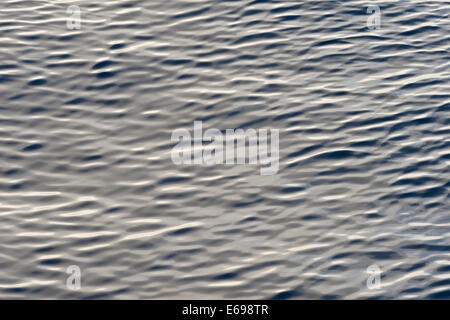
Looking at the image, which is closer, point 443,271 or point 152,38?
point 443,271

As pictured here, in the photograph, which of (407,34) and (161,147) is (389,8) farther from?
(161,147)

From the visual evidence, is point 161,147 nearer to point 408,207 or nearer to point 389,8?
point 408,207

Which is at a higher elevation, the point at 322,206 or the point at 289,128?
the point at 289,128

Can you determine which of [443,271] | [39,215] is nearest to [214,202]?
[39,215]

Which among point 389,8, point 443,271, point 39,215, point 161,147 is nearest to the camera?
point 443,271

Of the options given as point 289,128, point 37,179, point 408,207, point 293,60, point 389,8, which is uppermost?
point 389,8

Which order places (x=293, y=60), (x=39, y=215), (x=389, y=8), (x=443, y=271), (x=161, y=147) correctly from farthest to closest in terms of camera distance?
(x=389, y=8) < (x=293, y=60) < (x=161, y=147) < (x=39, y=215) < (x=443, y=271)
